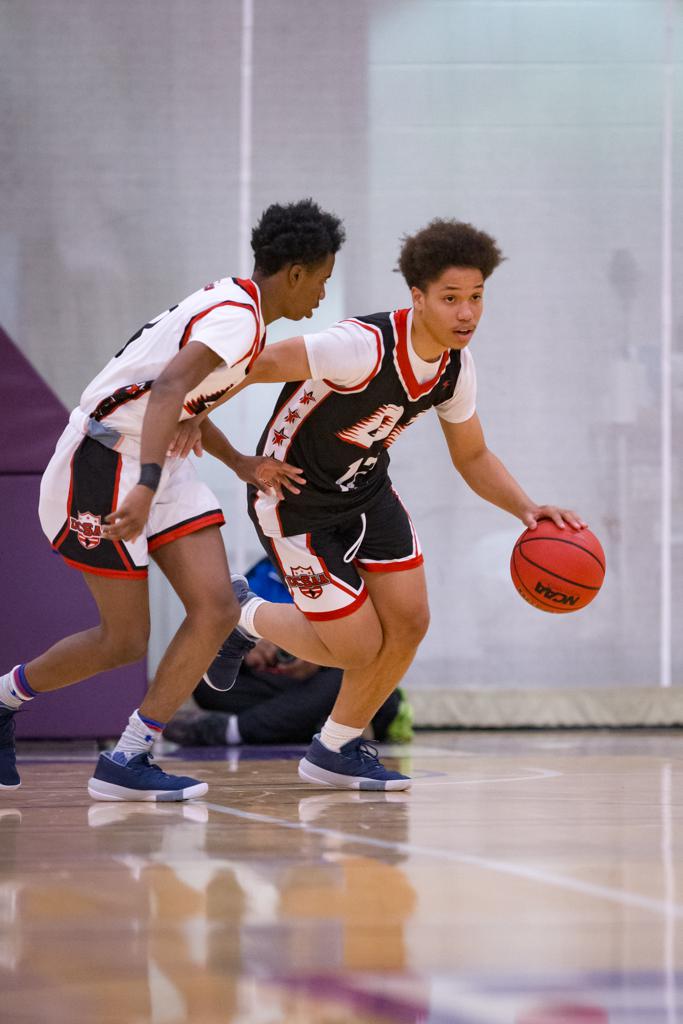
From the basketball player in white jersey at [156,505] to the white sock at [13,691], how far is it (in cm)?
7

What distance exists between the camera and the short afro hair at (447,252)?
10.9 ft

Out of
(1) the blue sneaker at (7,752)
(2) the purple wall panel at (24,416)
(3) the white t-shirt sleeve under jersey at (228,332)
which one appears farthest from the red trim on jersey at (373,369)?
(2) the purple wall panel at (24,416)

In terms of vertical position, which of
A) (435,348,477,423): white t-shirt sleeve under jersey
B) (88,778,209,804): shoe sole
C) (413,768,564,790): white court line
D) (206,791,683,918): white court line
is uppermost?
(435,348,477,423): white t-shirt sleeve under jersey

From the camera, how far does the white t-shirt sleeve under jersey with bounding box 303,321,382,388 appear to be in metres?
3.27

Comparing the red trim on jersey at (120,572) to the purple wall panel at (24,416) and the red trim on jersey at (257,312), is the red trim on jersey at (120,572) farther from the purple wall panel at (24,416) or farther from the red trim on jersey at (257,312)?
the purple wall panel at (24,416)

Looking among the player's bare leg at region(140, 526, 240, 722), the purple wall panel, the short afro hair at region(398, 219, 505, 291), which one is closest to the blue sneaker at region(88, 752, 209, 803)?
the player's bare leg at region(140, 526, 240, 722)

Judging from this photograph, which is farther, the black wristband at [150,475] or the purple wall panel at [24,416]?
the purple wall panel at [24,416]

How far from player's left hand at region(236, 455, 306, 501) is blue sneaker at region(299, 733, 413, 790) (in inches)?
27.5

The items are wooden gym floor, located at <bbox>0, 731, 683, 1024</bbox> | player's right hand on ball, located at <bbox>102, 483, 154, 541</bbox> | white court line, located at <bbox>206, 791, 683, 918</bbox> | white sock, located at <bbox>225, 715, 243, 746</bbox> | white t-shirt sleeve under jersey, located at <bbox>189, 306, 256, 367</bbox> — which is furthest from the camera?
white sock, located at <bbox>225, 715, 243, 746</bbox>

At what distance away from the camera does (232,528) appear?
627 cm

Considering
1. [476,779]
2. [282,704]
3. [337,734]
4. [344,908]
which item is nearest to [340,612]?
[337,734]

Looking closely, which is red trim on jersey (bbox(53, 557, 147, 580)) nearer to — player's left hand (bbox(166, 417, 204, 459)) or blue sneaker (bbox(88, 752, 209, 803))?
player's left hand (bbox(166, 417, 204, 459))

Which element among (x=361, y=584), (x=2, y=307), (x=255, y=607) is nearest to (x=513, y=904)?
(x=361, y=584)

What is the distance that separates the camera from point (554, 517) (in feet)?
11.2
